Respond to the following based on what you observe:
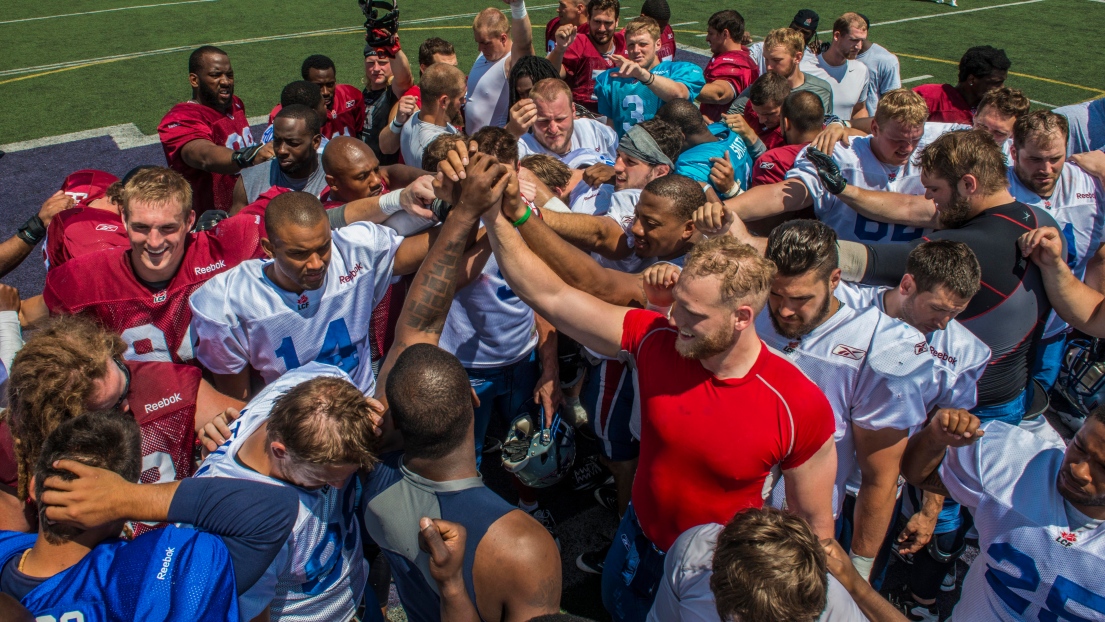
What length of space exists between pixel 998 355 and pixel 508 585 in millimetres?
2737

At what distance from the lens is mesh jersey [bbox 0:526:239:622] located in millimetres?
2141

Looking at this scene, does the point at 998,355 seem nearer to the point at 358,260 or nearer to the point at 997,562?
the point at 997,562

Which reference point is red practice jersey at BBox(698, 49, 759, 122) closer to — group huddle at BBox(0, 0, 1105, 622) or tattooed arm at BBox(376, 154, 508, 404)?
group huddle at BBox(0, 0, 1105, 622)

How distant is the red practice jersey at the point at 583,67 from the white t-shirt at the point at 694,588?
6.24m

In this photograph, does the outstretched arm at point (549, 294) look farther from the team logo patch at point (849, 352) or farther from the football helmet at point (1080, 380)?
the football helmet at point (1080, 380)

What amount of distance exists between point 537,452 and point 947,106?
4757mm

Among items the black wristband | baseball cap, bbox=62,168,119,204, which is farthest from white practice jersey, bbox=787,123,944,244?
the black wristband

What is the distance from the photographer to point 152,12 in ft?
54.9

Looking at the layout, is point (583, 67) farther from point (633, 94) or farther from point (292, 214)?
point (292, 214)

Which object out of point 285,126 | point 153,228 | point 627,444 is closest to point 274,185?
point 285,126

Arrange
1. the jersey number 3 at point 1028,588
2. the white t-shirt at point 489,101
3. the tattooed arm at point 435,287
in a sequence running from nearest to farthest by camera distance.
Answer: the jersey number 3 at point 1028,588 < the tattooed arm at point 435,287 < the white t-shirt at point 489,101

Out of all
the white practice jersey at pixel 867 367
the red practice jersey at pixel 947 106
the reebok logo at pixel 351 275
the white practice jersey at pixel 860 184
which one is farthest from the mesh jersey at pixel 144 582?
the red practice jersey at pixel 947 106

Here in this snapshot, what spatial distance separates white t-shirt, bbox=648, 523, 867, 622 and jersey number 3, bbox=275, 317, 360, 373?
194cm

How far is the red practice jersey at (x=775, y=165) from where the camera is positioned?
5.11 metres
